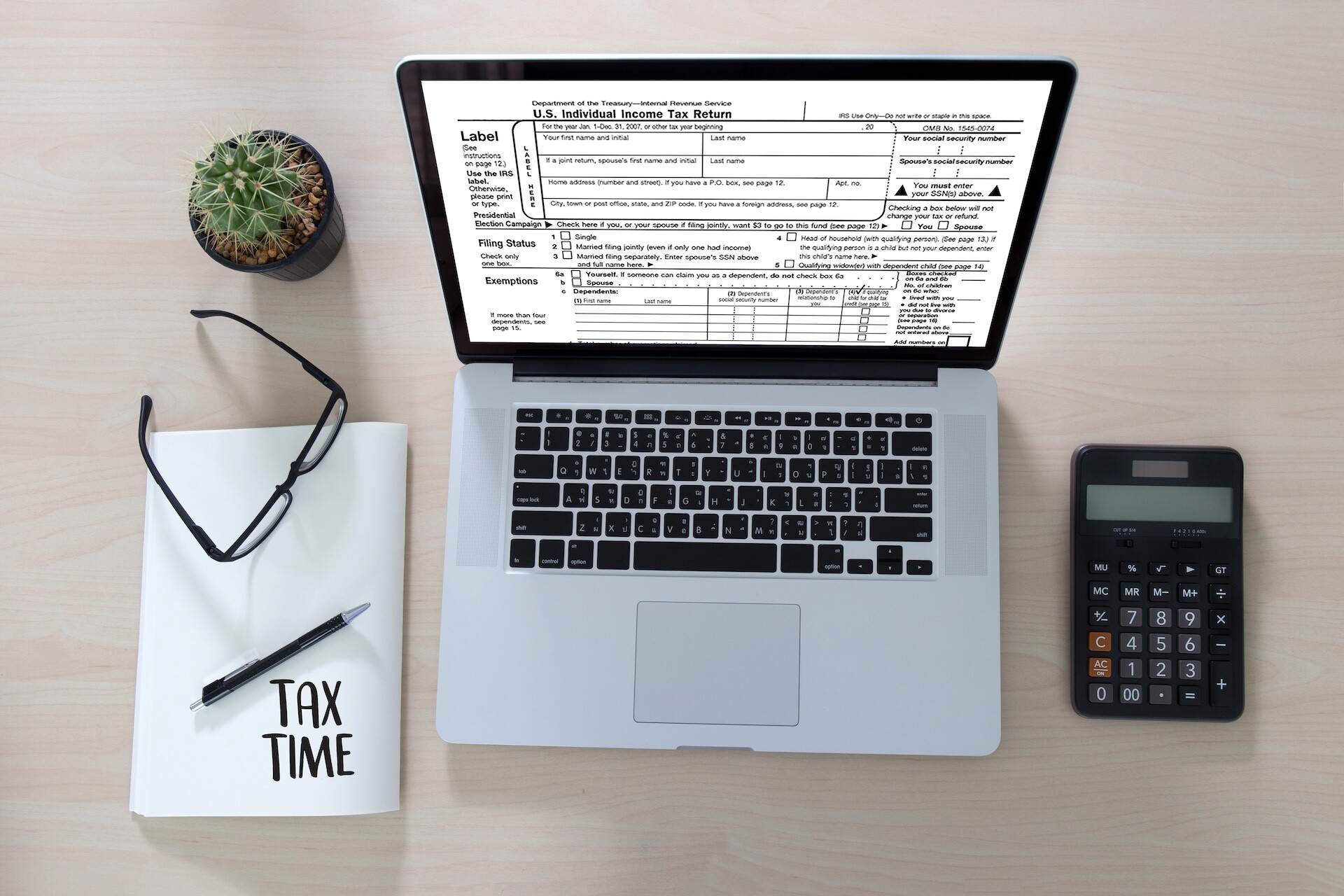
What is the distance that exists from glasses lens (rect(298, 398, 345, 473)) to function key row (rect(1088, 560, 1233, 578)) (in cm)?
65

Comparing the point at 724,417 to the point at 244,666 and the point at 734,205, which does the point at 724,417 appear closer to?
the point at 734,205

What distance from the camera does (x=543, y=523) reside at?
0.70 m

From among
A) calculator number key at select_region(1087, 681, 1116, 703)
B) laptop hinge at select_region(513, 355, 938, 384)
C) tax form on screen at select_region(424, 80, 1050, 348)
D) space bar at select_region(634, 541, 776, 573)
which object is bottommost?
calculator number key at select_region(1087, 681, 1116, 703)

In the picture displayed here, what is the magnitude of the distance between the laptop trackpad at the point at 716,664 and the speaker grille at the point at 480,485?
141 millimetres

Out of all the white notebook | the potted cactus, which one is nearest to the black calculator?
the white notebook

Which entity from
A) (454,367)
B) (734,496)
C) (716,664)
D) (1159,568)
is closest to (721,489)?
(734,496)

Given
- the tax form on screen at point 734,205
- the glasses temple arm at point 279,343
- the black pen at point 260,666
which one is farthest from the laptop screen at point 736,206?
the black pen at point 260,666

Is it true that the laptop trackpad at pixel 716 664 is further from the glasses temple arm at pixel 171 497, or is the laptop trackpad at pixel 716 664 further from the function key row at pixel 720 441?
the glasses temple arm at pixel 171 497

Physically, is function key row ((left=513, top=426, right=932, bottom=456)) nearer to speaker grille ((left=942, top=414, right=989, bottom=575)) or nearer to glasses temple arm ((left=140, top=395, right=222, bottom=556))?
speaker grille ((left=942, top=414, right=989, bottom=575))

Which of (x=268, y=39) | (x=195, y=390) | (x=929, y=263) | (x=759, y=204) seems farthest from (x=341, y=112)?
(x=929, y=263)

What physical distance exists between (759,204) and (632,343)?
0.53ft

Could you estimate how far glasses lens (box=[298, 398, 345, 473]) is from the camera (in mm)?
711

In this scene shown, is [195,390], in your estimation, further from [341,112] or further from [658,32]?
[658,32]

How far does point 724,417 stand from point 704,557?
0.39ft
